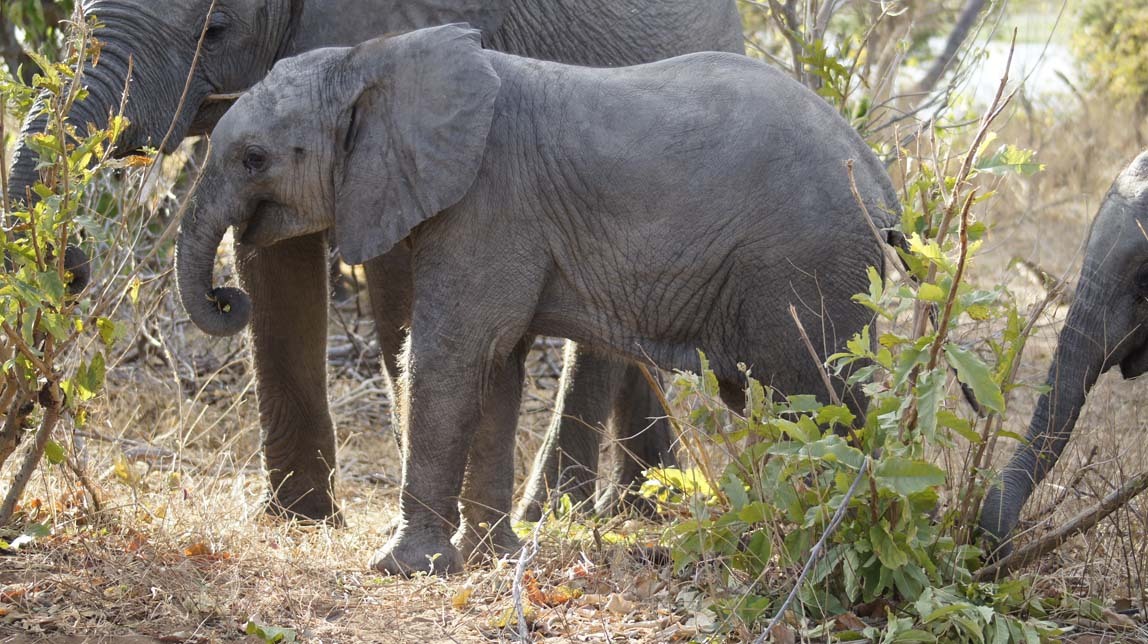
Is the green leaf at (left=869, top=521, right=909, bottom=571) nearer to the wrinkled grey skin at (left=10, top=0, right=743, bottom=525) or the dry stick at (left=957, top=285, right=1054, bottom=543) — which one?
the dry stick at (left=957, top=285, right=1054, bottom=543)

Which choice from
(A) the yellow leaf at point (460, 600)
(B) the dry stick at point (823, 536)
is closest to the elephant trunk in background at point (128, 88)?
(A) the yellow leaf at point (460, 600)

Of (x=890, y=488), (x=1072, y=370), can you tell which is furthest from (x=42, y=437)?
(x=1072, y=370)

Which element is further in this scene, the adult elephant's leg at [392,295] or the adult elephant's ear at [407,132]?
the adult elephant's leg at [392,295]

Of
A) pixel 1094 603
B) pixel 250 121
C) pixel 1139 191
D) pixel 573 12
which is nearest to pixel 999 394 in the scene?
pixel 1094 603

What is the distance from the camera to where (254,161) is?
442 cm

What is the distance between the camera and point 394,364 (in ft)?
17.1

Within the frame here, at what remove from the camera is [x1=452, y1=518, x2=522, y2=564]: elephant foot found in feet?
15.3

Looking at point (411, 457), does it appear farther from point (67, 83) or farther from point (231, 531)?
point (67, 83)

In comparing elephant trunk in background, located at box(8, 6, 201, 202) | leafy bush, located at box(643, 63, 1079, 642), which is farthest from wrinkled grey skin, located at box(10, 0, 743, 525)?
leafy bush, located at box(643, 63, 1079, 642)

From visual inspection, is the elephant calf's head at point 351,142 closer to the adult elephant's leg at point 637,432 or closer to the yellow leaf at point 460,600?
the yellow leaf at point 460,600

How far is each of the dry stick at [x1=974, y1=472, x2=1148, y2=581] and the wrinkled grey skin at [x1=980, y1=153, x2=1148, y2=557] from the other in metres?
0.31

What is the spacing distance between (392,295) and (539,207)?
805 millimetres

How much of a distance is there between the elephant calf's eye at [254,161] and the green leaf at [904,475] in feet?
6.46

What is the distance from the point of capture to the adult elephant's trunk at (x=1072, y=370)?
13.8 ft
